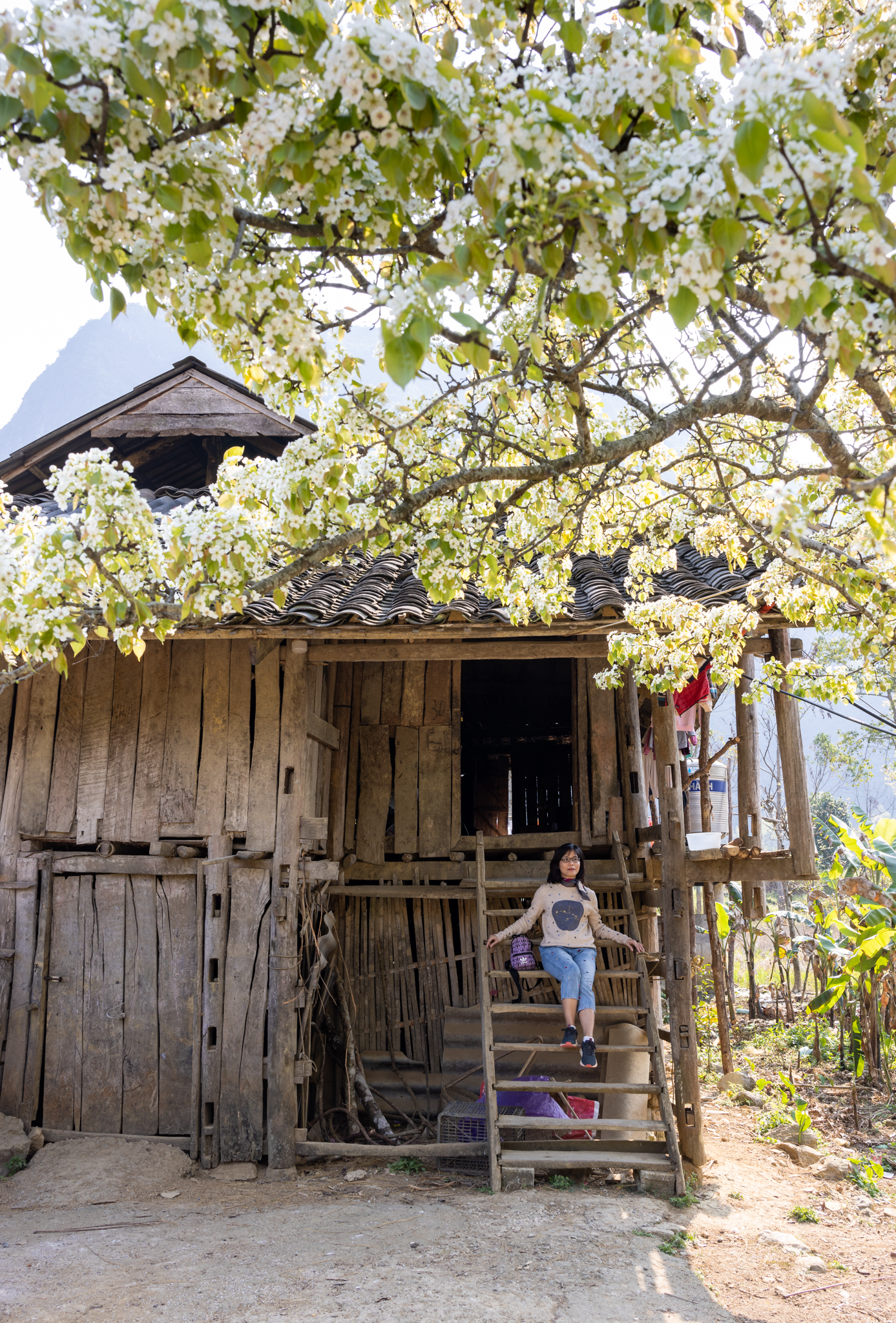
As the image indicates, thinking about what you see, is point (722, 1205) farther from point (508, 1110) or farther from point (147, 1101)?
point (147, 1101)

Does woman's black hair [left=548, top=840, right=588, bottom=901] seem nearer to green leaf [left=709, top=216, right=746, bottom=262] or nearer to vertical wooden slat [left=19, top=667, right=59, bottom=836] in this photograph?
vertical wooden slat [left=19, top=667, right=59, bottom=836]

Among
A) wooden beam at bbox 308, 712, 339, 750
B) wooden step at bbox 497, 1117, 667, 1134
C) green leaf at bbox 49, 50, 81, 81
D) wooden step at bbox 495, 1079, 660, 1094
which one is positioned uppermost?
green leaf at bbox 49, 50, 81, 81

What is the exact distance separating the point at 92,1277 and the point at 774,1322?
11.0 feet

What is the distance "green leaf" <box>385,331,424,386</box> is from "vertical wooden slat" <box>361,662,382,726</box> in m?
5.76

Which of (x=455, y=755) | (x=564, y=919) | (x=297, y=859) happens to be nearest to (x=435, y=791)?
(x=455, y=755)

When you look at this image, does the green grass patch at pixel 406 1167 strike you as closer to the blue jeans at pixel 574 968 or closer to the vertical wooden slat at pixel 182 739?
the blue jeans at pixel 574 968

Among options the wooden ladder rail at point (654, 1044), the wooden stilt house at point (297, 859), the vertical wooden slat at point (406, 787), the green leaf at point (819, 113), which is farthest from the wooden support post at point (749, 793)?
the green leaf at point (819, 113)

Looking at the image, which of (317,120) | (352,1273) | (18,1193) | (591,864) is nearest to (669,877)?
(591,864)

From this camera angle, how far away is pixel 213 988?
6668 mm

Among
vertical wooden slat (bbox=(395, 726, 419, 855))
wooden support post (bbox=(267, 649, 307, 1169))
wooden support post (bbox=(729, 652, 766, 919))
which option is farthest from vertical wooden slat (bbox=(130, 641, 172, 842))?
wooden support post (bbox=(729, 652, 766, 919))

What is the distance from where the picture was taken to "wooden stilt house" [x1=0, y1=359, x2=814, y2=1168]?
661 cm

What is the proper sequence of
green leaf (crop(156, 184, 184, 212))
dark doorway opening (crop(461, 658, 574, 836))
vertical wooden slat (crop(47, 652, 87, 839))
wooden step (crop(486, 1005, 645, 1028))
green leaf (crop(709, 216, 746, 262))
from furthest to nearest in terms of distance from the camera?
dark doorway opening (crop(461, 658, 574, 836))
vertical wooden slat (crop(47, 652, 87, 839))
wooden step (crop(486, 1005, 645, 1028))
green leaf (crop(156, 184, 184, 212))
green leaf (crop(709, 216, 746, 262))

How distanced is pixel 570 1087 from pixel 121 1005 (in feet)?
11.2

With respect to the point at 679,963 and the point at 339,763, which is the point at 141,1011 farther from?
the point at 679,963
